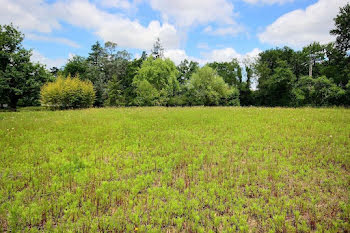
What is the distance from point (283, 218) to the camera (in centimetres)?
381

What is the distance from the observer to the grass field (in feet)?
12.4

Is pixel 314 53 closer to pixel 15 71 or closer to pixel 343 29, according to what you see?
pixel 343 29

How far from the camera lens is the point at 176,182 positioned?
17.3 ft

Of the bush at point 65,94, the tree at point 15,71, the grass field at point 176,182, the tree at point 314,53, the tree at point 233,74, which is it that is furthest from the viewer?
the tree at point 233,74

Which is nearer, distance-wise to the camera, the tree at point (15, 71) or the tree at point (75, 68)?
the tree at point (15, 71)

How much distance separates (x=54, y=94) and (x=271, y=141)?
2881 cm

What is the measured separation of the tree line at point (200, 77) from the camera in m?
31.2

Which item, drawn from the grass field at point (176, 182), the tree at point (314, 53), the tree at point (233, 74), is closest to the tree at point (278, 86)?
the tree at point (314, 53)

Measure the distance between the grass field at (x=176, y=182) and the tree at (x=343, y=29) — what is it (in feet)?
102

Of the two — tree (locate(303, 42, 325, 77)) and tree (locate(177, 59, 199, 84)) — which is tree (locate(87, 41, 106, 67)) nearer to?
tree (locate(177, 59, 199, 84))

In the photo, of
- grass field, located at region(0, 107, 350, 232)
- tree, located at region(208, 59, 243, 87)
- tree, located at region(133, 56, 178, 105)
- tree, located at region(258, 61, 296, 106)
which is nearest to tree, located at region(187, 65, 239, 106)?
tree, located at region(133, 56, 178, 105)

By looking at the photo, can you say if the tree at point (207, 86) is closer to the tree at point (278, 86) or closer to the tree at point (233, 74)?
the tree at point (278, 86)

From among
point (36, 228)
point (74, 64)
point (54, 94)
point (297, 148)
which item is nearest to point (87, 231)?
point (36, 228)

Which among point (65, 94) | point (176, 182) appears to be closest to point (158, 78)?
point (65, 94)
